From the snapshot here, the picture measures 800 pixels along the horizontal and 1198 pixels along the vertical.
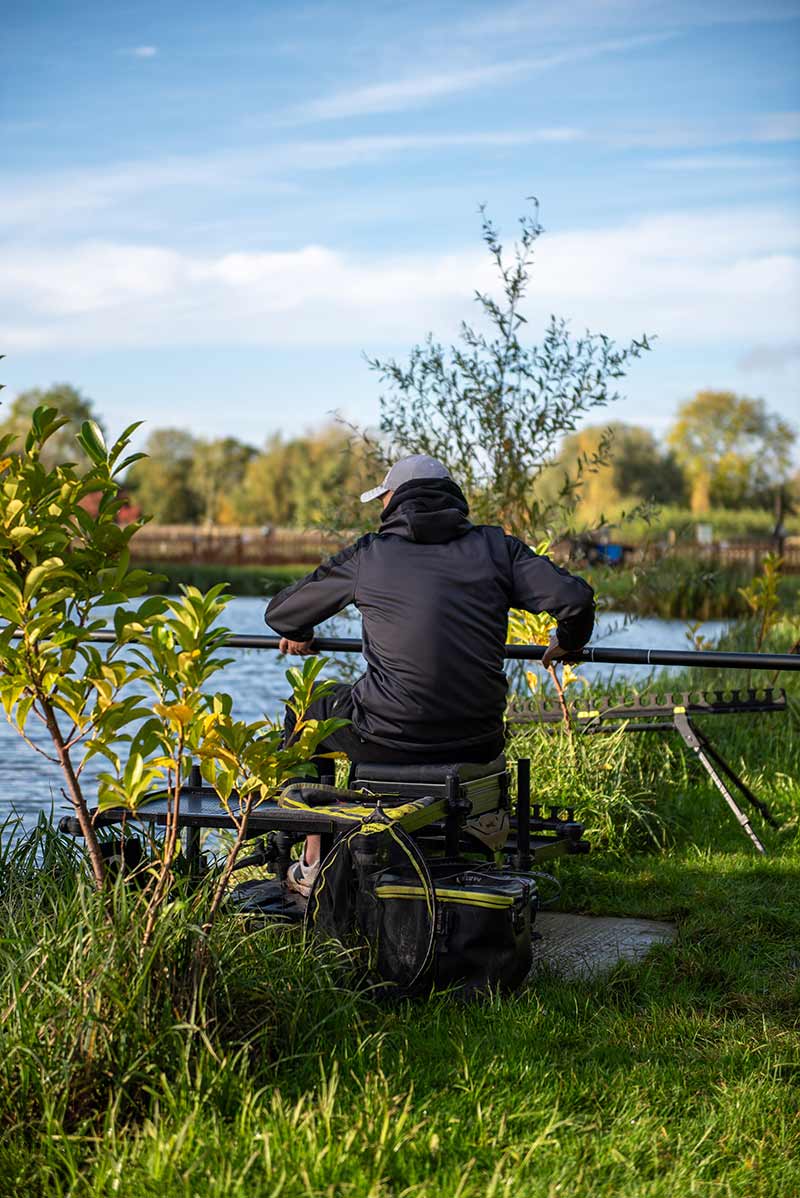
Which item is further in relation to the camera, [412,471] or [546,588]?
[412,471]

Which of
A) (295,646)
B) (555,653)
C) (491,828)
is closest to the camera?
(491,828)

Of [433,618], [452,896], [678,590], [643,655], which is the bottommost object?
[452,896]

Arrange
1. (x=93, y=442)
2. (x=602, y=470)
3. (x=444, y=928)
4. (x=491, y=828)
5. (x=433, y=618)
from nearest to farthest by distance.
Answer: (x=93, y=442), (x=444, y=928), (x=433, y=618), (x=491, y=828), (x=602, y=470)

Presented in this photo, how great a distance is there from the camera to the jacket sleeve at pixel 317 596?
4.18m

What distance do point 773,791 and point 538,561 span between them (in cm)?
311

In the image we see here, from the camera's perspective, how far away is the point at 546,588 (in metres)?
4.03

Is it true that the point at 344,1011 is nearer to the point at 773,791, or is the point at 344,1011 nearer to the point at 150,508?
the point at 773,791

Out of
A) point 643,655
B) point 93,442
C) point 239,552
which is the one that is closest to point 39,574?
point 93,442

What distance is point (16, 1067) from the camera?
270 centimetres

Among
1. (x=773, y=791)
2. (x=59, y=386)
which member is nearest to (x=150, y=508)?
(x=59, y=386)

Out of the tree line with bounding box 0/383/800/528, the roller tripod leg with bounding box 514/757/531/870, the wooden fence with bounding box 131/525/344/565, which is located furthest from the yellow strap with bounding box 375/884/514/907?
the tree line with bounding box 0/383/800/528

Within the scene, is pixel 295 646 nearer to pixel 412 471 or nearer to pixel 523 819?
pixel 412 471

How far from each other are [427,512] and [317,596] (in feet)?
1.49

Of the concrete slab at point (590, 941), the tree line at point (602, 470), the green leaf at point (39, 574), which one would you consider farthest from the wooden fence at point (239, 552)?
the green leaf at point (39, 574)
